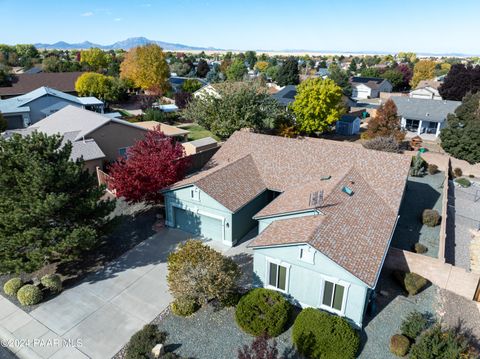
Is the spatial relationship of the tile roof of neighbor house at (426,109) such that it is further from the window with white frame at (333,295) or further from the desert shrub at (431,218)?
the window with white frame at (333,295)

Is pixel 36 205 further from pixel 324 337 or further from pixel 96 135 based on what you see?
pixel 96 135

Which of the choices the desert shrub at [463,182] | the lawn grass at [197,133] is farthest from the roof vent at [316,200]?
the lawn grass at [197,133]

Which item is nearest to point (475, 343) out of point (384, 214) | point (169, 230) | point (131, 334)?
point (384, 214)

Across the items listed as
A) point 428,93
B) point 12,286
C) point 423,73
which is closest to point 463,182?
point 12,286

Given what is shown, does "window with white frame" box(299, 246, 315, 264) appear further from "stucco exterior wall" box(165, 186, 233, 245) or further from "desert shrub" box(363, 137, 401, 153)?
"desert shrub" box(363, 137, 401, 153)

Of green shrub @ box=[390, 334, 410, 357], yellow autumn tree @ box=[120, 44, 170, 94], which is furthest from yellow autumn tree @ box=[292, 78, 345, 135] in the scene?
yellow autumn tree @ box=[120, 44, 170, 94]
